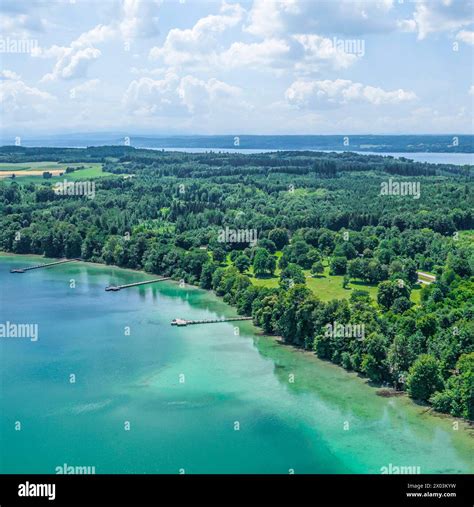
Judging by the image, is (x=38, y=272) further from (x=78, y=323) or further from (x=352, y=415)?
(x=352, y=415)

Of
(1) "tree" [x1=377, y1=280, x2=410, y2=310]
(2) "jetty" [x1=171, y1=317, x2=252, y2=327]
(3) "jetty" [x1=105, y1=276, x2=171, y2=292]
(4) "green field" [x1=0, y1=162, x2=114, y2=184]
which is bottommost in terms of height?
(2) "jetty" [x1=171, y1=317, x2=252, y2=327]

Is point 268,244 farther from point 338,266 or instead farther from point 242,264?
point 338,266

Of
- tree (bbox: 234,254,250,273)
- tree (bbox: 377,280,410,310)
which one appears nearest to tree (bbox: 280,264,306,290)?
tree (bbox: 234,254,250,273)

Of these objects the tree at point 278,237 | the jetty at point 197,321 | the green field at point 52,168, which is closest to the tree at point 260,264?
the tree at point 278,237

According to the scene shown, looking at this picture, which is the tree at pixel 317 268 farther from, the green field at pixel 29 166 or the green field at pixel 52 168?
the green field at pixel 29 166

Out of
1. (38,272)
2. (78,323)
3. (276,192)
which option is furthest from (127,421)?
(276,192)

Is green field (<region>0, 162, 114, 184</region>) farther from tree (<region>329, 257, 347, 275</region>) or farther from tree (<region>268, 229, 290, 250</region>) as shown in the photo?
tree (<region>329, 257, 347, 275</region>)
